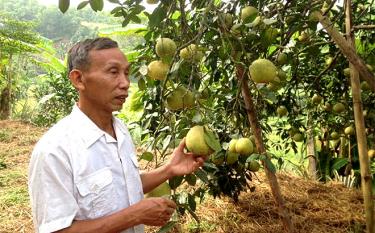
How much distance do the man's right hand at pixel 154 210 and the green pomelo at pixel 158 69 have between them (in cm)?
52

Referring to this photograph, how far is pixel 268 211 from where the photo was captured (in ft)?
10.6

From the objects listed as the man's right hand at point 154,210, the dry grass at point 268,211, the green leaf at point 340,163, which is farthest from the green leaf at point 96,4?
the green leaf at point 340,163

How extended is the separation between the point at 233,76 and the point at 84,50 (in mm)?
1305

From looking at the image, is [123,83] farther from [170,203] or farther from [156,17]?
[170,203]

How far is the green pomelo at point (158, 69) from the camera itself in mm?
1618

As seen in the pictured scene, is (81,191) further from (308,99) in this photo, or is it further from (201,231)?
(308,99)

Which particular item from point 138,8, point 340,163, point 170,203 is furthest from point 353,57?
point 340,163

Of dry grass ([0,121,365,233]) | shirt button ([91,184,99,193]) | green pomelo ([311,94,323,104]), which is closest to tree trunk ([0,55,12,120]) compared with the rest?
dry grass ([0,121,365,233])

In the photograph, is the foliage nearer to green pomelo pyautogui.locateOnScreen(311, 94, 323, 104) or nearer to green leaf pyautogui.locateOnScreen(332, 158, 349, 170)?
green leaf pyautogui.locateOnScreen(332, 158, 349, 170)

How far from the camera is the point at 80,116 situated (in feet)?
4.78

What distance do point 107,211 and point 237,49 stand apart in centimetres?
80

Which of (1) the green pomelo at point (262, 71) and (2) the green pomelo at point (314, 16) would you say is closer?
(1) the green pomelo at point (262, 71)

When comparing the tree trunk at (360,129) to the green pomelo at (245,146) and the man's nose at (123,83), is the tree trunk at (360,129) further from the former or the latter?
the man's nose at (123,83)

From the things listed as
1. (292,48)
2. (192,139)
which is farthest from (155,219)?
(292,48)
